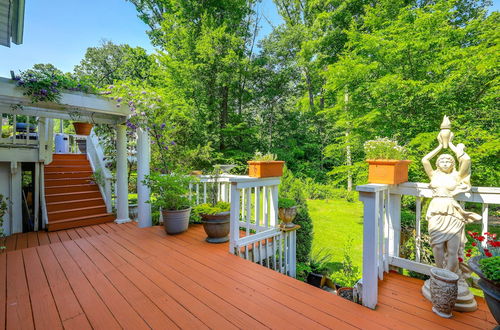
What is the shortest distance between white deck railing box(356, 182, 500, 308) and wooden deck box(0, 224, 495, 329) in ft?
0.45

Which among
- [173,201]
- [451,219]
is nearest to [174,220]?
[173,201]

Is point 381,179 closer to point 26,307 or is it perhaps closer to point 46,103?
point 26,307

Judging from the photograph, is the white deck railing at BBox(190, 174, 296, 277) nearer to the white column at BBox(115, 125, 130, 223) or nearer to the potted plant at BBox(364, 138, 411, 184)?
the potted plant at BBox(364, 138, 411, 184)

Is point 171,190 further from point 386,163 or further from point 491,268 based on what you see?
point 491,268

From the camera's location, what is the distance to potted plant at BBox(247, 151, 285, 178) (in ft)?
9.92

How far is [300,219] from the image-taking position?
4.03 meters

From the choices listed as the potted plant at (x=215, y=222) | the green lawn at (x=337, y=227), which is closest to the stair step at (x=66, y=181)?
the potted plant at (x=215, y=222)

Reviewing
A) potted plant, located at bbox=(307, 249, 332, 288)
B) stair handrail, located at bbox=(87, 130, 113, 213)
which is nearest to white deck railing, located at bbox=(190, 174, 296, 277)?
potted plant, located at bbox=(307, 249, 332, 288)

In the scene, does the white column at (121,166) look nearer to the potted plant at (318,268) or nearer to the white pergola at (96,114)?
the white pergola at (96,114)

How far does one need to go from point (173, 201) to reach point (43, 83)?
7.76 ft

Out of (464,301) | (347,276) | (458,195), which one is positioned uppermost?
(458,195)

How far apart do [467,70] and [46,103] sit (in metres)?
6.98

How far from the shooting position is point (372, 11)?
5773 mm

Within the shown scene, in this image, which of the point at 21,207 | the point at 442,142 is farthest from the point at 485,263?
the point at 21,207
